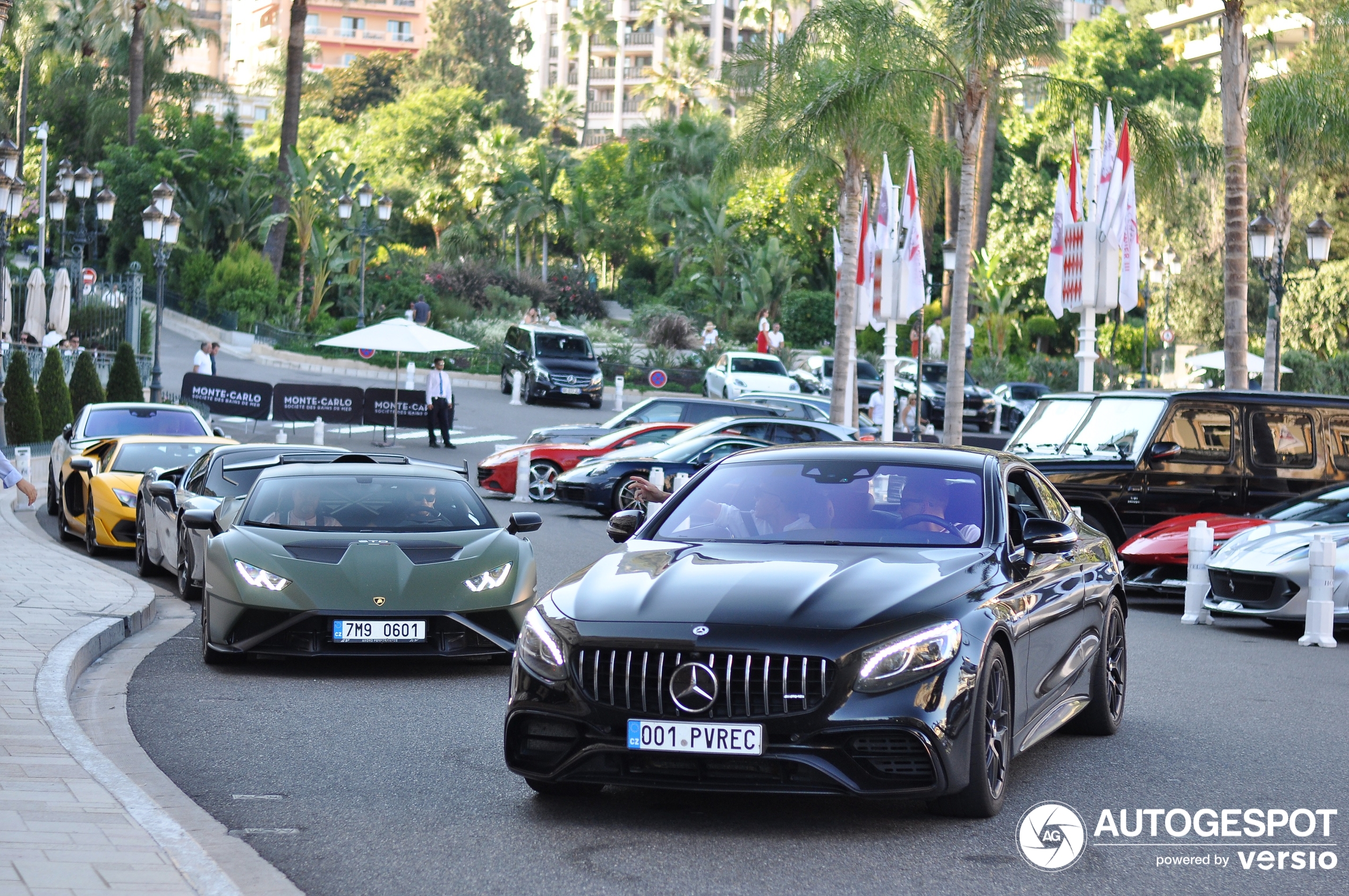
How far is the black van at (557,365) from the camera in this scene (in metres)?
42.4

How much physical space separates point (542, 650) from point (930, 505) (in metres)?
2.01

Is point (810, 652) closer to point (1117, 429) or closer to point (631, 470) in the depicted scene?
point (1117, 429)

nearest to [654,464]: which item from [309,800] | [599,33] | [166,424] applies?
[166,424]

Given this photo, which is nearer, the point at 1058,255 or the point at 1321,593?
the point at 1321,593

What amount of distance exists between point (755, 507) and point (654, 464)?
14065 millimetres

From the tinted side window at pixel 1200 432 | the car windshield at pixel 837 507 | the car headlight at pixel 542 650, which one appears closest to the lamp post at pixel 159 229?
the tinted side window at pixel 1200 432

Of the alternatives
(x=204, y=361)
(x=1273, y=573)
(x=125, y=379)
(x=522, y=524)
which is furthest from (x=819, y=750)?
(x=204, y=361)

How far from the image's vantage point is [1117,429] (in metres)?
16.7

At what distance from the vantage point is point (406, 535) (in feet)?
33.6

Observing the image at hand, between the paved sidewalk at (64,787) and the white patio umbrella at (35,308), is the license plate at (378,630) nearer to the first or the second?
the paved sidewalk at (64,787)

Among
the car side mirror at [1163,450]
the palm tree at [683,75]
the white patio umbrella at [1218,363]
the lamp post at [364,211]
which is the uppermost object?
the palm tree at [683,75]

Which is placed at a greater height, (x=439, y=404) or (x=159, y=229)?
(x=159, y=229)

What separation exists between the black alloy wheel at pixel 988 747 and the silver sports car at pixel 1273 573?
7.40 m

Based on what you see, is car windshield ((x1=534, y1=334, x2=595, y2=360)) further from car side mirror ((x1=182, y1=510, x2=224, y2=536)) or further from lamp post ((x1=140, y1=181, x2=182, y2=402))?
car side mirror ((x1=182, y1=510, x2=224, y2=536))
